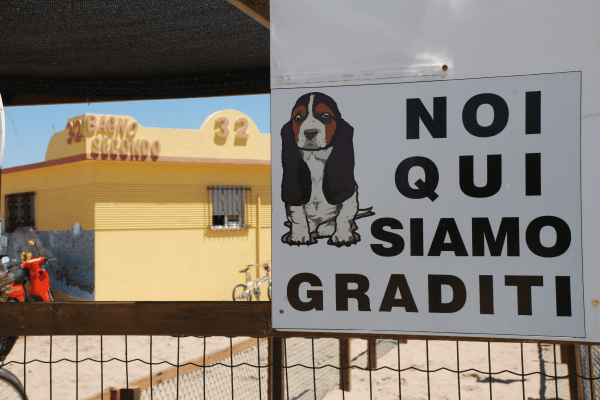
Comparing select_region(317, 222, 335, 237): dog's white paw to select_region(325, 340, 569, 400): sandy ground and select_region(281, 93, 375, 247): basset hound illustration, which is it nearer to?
select_region(281, 93, 375, 247): basset hound illustration

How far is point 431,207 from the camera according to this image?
5.31ft

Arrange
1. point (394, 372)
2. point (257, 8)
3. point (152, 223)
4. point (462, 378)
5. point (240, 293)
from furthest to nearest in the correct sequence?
1. point (240, 293)
2. point (152, 223)
3. point (394, 372)
4. point (462, 378)
5. point (257, 8)

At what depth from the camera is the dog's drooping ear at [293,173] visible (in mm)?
1721

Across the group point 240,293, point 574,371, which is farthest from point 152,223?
point 574,371

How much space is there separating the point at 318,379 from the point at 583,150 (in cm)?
442

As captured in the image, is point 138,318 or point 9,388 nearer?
point 138,318

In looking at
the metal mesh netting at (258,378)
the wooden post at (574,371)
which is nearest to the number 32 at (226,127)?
the metal mesh netting at (258,378)

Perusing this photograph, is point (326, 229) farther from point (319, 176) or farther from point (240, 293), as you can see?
point (240, 293)

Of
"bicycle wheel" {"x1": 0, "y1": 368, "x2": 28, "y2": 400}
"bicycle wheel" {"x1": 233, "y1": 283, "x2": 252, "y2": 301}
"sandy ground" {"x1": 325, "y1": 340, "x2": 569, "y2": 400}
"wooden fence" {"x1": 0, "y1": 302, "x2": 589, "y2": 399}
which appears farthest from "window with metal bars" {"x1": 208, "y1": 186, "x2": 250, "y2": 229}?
"wooden fence" {"x1": 0, "y1": 302, "x2": 589, "y2": 399}

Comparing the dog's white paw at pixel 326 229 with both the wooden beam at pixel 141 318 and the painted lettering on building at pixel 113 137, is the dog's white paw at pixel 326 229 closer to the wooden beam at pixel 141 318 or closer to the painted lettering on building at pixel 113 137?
the wooden beam at pixel 141 318

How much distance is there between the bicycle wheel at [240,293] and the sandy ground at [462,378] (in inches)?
192

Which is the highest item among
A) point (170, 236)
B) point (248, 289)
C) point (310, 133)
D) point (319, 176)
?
point (310, 133)

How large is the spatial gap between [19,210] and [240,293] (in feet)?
25.3

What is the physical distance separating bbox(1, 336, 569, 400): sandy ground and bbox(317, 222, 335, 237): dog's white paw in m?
3.28
